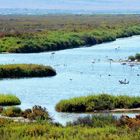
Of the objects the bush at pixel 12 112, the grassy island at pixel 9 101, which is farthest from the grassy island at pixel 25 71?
the bush at pixel 12 112

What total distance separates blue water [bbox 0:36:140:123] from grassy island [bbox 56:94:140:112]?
2.54ft

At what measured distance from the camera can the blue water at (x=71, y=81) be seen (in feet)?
136

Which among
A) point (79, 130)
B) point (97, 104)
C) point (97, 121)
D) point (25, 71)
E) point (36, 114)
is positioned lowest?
point (79, 130)

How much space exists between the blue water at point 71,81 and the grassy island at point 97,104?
0.78m

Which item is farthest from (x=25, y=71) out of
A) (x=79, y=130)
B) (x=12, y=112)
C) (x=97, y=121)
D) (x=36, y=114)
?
(x=79, y=130)

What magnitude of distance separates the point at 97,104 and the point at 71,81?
529 inches

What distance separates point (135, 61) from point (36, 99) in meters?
23.4

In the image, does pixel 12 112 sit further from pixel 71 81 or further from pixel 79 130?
pixel 71 81

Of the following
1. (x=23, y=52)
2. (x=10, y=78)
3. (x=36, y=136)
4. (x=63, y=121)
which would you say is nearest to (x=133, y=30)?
(x=23, y=52)

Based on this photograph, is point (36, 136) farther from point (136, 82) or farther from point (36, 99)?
point (136, 82)

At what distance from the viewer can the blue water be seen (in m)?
41.3

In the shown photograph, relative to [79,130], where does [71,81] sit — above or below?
above

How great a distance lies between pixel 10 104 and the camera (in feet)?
125

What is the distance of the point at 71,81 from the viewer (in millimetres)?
49656
